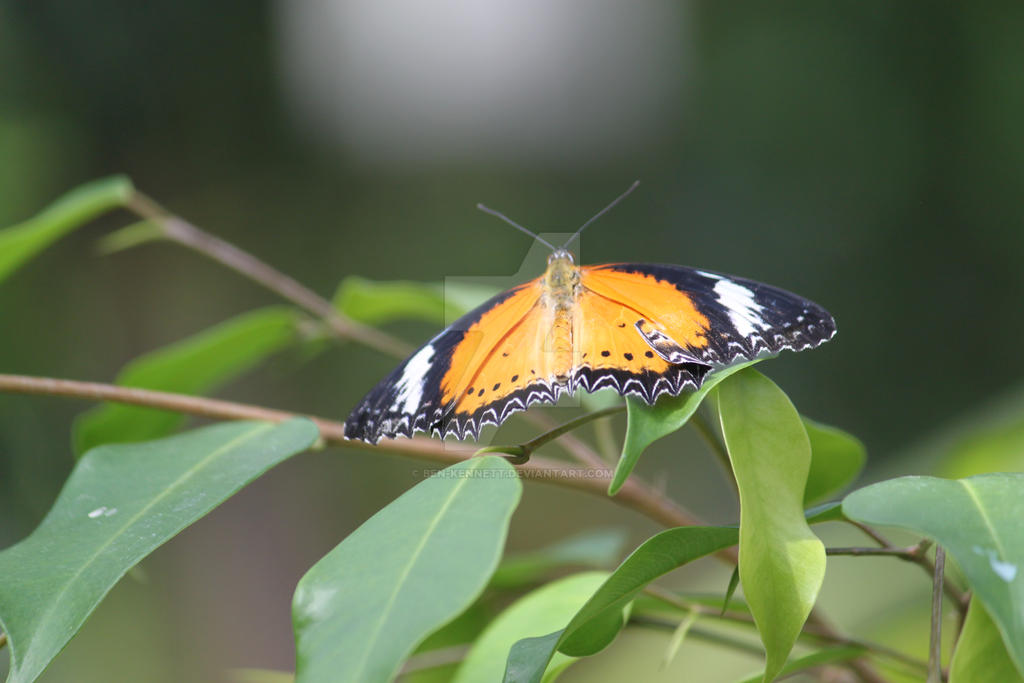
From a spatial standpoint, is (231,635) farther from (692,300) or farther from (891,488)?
(891,488)

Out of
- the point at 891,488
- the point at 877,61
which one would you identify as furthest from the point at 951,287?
the point at 891,488

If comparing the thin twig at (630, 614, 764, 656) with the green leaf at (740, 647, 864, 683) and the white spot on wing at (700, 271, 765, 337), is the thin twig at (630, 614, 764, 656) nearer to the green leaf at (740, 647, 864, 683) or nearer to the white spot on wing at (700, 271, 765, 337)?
the green leaf at (740, 647, 864, 683)

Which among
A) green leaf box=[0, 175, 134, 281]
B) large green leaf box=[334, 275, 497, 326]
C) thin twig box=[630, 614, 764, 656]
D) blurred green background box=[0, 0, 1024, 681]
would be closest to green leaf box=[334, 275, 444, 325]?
large green leaf box=[334, 275, 497, 326]

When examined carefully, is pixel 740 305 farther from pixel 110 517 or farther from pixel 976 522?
pixel 110 517

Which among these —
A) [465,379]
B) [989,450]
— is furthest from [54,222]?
[989,450]

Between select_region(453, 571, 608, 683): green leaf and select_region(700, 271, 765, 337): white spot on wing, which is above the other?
select_region(700, 271, 765, 337): white spot on wing

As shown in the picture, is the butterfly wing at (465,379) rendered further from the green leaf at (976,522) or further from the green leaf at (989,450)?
the green leaf at (989,450)

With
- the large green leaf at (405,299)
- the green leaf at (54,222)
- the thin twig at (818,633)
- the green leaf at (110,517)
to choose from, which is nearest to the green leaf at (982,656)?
the thin twig at (818,633)
